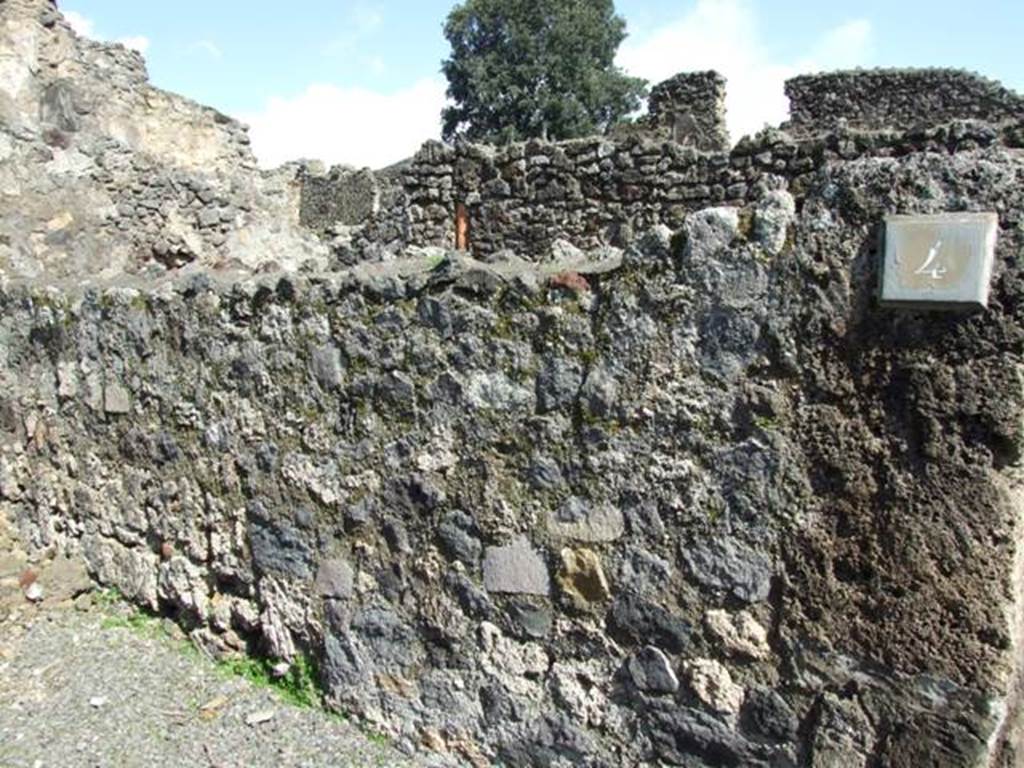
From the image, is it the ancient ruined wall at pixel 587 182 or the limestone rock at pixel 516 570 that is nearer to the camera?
the limestone rock at pixel 516 570

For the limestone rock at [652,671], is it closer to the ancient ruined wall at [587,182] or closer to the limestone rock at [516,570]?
the limestone rock at [516,570]

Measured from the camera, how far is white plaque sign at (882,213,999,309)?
6.97 feet

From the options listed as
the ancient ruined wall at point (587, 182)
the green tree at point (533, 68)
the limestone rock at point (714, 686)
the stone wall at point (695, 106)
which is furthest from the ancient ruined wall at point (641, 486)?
the green tree at point (533, 68)

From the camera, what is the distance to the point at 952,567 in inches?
89.1

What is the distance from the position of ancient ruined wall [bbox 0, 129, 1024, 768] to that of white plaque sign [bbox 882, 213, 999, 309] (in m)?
0.05

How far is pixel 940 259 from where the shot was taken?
7.08ft

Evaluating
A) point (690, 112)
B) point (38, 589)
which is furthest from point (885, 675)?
point (690, 112)

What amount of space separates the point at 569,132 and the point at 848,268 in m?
31.2

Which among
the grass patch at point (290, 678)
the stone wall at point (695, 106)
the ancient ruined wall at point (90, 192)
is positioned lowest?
the grass patch at point (290, 678)

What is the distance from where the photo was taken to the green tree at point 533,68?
106ft

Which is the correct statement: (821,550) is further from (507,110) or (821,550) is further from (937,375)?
(507,110)

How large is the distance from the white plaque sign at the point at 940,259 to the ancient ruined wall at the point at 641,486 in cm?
5

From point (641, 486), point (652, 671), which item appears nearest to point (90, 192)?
point (641, 486)

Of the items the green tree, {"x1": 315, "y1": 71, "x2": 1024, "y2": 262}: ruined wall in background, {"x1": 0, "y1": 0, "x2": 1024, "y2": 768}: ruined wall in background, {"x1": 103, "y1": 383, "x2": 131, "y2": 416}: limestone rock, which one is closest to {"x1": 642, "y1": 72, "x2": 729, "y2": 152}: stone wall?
{"x1": 315, "y1": 71, "x2": 1024, "y2": 262}: ruined wall in background
